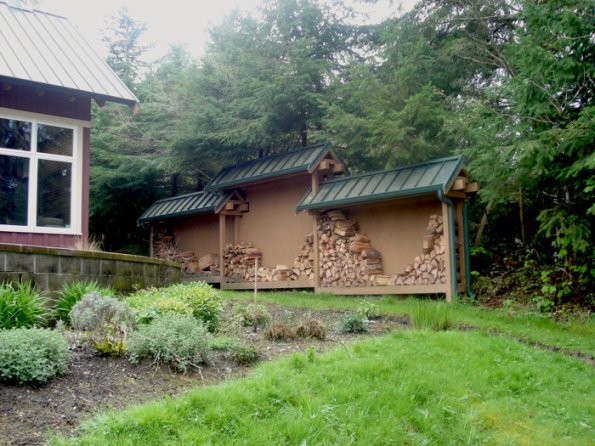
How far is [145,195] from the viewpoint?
59.5ft

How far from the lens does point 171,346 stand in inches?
171

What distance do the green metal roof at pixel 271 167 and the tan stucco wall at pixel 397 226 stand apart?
4.84 ft

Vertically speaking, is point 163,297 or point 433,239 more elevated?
point 433,239

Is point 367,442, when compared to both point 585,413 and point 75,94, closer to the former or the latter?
point 585,413

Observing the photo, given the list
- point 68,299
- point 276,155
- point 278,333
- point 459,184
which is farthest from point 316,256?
point 68,299

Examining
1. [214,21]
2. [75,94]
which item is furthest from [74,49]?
[214,21]

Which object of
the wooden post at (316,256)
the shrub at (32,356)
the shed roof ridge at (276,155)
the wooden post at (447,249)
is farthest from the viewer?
the shed roof ridge at (276,155)

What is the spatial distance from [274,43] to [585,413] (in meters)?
11.2

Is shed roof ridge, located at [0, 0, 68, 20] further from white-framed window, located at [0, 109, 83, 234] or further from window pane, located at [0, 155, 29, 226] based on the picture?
window pane, located at [0, 155, 29, 226]

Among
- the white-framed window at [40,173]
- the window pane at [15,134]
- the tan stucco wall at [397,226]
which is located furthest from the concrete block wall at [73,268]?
the tan stucco wall at [397,226]

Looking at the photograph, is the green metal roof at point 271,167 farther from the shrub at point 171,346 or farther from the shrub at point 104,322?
the shrub at point 171,346

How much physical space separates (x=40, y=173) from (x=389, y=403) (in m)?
7.20

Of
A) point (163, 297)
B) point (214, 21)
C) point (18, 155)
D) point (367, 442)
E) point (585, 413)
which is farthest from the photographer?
point (214, 21)

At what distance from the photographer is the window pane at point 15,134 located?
28.4 ft
